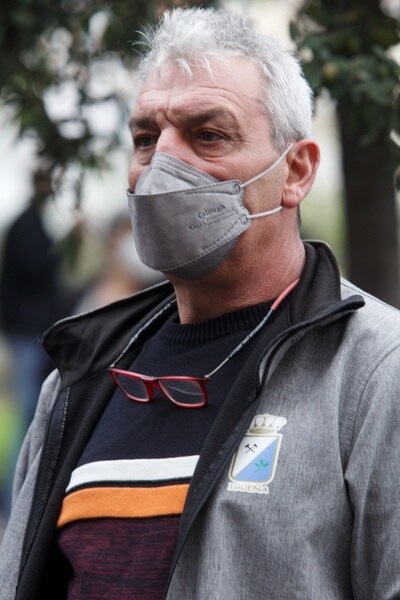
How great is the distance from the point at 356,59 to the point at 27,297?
15.1ft

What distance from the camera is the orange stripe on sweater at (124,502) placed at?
9.10 ft

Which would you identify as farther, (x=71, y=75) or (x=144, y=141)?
(x=71, y=75)

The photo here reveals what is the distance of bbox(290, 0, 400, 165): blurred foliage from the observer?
151 inches

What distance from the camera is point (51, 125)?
4570 mm

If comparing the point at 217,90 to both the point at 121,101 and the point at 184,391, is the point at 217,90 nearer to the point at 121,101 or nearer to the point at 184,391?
the point at 184,391

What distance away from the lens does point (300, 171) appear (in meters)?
3.14

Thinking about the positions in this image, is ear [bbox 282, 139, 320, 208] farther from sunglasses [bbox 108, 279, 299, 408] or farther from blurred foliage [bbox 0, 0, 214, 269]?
blurred foliage [bbox 0, 0, 214, 269]

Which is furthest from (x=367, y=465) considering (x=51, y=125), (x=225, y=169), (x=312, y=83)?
(x=51, y=125)

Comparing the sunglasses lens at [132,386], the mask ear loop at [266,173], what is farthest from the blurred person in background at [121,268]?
the mask ear loop at [266,173]

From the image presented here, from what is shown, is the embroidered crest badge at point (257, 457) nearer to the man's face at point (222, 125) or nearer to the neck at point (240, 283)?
the neck at point (240, 283)

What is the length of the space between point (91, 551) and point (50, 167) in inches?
88.6

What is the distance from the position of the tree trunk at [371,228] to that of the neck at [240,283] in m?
2.52

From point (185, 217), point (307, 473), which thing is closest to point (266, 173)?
→ point (185, 217)

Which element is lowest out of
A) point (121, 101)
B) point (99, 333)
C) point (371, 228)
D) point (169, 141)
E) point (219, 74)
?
point (371, 228)
